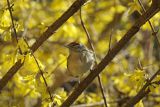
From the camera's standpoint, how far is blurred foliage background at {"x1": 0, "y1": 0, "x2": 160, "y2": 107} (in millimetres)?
2424

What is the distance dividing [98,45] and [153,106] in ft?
4.30

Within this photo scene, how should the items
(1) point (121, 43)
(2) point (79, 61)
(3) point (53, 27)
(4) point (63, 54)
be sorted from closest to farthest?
1. (1) point (121, 43)
2. (3) point (53, 27)
3. (2) point (79, 61)
4. (4) point (63, 54)

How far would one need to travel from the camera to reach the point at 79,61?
2.57m

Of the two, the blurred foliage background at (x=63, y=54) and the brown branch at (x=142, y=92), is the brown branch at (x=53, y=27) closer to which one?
the blurred foliage background at (x=63, y=54)

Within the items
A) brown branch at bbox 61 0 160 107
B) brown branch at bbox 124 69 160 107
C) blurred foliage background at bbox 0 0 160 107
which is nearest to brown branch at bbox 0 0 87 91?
blurred foliage background at bbox 0 0 160 107

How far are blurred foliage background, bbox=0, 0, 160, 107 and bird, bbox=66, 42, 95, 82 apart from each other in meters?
0.13

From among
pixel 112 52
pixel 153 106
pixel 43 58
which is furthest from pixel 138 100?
pixel 43 58

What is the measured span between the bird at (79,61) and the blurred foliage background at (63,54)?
0.13 metres

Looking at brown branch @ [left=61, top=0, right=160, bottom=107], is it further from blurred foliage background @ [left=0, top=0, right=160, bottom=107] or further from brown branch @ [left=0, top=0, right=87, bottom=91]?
brown branch @ [left=0, top=0, right=87, bottom=91]

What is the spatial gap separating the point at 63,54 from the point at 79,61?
2.47 feet

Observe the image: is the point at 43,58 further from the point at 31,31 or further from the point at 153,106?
the point at 153,106

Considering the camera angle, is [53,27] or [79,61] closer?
[53,27]

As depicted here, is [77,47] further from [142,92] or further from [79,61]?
[142,92]

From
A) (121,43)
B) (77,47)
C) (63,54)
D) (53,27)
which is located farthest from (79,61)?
(63,54)
